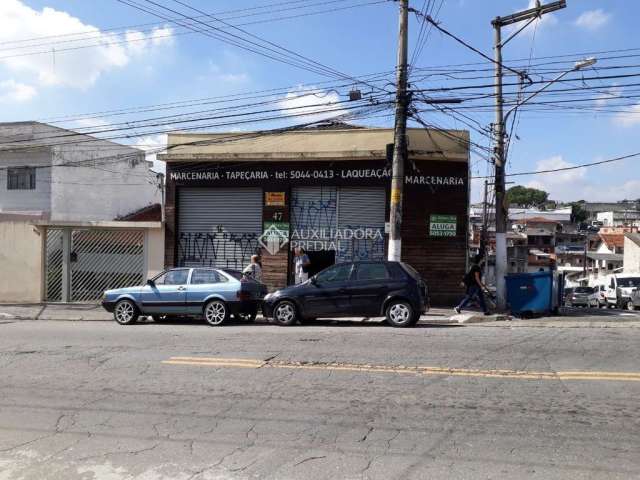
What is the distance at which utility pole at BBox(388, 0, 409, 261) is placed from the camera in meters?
15.6

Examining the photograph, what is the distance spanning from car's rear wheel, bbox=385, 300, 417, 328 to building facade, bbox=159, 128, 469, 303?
4.74 metres

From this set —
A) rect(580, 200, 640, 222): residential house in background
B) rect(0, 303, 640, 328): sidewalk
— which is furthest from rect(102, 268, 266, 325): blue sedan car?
rect(580, 200, 640, 222): residential house in background

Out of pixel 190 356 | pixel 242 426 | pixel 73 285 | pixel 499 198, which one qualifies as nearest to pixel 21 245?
pixel 73 285

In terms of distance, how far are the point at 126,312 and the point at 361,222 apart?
300 inches

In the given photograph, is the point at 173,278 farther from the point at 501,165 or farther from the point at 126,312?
the point at 501,165

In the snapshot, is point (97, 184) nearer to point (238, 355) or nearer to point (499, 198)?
point (499, 198)

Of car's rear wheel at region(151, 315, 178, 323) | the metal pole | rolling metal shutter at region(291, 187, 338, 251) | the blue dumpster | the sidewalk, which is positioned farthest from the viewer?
rolling metal shutter at region(291, 187, 338, 251)

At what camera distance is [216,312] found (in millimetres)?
13820

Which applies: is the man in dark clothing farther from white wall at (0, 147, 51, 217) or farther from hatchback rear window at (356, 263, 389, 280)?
white wall at (0, 147, 51, 217)

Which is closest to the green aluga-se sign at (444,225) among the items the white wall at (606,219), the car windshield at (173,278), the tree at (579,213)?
the car windshield at (173,278)

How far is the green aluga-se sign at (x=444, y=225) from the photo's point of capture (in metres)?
17.9

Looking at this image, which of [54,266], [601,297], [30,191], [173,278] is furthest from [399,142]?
[30,191]

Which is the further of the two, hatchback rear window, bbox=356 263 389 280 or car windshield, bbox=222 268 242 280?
car windshield, bbox=222 268 242 280

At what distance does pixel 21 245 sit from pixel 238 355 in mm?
14283
